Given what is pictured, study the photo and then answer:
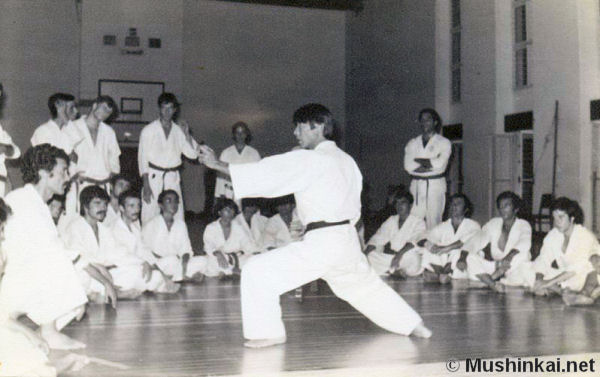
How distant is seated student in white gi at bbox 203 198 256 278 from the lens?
5848 millimetres

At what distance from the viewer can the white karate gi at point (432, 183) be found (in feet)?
20.8

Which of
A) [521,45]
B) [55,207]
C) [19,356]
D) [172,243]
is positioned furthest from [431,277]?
[521,45]

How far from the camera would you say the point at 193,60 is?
44.0 feet

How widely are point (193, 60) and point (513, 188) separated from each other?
730 centimetres

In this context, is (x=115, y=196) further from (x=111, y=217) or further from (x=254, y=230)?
(x=254, y=230)

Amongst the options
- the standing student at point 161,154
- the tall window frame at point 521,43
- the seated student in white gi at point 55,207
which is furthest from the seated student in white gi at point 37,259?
the tall window frame at point 521,43

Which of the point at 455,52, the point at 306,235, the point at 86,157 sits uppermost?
the point at 455,52

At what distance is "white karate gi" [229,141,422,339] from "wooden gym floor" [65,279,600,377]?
0.67 ft

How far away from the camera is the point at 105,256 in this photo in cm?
439

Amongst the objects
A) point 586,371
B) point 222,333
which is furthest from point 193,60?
point 586,371

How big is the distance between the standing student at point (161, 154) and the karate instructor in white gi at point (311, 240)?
2.77 metres

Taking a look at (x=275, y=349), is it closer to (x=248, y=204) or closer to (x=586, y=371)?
(x=586, y=371)

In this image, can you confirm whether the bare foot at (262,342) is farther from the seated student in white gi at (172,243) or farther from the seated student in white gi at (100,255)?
the seated student in white gi at (172,243)

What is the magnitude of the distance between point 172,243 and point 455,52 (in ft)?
22.7
